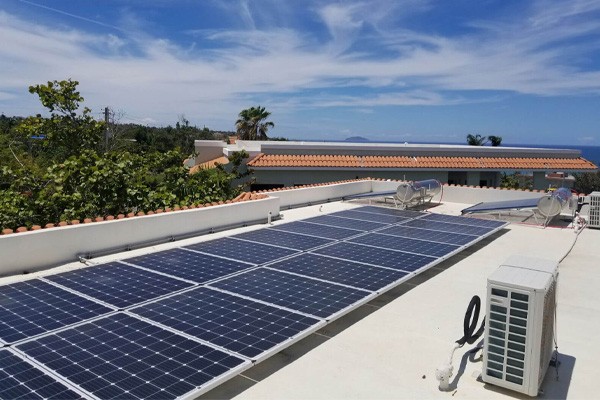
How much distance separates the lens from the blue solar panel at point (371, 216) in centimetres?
1558

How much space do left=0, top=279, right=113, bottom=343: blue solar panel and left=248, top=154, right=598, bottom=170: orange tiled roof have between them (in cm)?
1767

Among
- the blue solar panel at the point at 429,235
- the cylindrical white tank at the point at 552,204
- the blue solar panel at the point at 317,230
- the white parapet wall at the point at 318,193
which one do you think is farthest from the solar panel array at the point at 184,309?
the cylindrical white tank at the point at 552,204

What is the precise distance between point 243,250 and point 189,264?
1.62 m

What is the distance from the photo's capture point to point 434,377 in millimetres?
6086

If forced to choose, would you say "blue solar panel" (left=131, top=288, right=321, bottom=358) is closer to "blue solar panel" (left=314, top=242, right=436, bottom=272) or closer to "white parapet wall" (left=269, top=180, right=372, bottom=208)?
"blue solar panel" (left=314, top=242, right=436, bottom=272)

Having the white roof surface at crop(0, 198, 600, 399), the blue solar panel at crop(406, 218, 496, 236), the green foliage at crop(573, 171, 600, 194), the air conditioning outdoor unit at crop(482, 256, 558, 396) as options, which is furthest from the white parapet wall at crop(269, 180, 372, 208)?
the green foliage at crop(573, 171, 600, 194)

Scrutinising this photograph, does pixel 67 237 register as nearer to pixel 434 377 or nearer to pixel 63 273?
pixel 63 273

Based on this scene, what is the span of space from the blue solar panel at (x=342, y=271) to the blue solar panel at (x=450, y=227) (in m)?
5.18

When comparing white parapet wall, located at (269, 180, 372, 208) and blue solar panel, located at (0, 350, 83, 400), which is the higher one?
white parapet wall, located at (269, 180, 372, 208)

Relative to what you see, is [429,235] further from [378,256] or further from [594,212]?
[594,212]

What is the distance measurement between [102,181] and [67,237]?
13.8 feet

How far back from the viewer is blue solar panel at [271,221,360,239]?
1282 centimetres

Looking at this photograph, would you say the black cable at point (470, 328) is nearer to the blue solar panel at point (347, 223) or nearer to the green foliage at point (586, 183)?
the blue solar panel at point (347, 223)

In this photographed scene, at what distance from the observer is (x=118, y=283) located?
26.7ft
